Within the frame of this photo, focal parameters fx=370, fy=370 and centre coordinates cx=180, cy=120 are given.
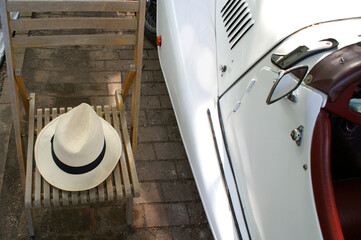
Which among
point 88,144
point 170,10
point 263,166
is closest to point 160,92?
point 170,10

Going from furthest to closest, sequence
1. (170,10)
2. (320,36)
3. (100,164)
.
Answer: (170,10) → (100,164) → (320,36)

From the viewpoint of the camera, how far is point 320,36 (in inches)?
66.2

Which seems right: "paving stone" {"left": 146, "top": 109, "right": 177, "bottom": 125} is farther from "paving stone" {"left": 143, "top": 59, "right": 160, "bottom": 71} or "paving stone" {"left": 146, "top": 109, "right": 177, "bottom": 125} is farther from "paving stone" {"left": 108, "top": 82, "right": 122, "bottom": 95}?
"paving stone" {"left": 143, "top": 59, "right": 160, "bottom": 71}

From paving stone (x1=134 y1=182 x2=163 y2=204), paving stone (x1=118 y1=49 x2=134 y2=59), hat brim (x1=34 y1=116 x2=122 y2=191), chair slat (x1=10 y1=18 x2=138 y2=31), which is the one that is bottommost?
paving stone (x1=134 y1=182 x2=163 y2=204)

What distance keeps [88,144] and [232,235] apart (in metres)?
0.91

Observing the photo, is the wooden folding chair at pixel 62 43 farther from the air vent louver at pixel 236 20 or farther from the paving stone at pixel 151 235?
the air vent louver at pixel 236 20

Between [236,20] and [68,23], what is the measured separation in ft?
3.16

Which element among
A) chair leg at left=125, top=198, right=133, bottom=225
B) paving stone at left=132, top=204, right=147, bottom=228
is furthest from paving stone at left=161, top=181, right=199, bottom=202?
chair leg at left=125, top=198, right=133, bottom=225

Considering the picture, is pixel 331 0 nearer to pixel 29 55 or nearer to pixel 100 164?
pixel 100 164

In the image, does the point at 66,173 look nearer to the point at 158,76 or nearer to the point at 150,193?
the point at 150,193

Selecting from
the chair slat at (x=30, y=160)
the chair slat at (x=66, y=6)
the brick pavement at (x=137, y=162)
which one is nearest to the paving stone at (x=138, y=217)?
the brick pavement at (x=137, y=162)

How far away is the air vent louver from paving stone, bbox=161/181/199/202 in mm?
1199

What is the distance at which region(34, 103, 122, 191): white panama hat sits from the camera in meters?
1.94

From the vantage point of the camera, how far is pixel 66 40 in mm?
2193
